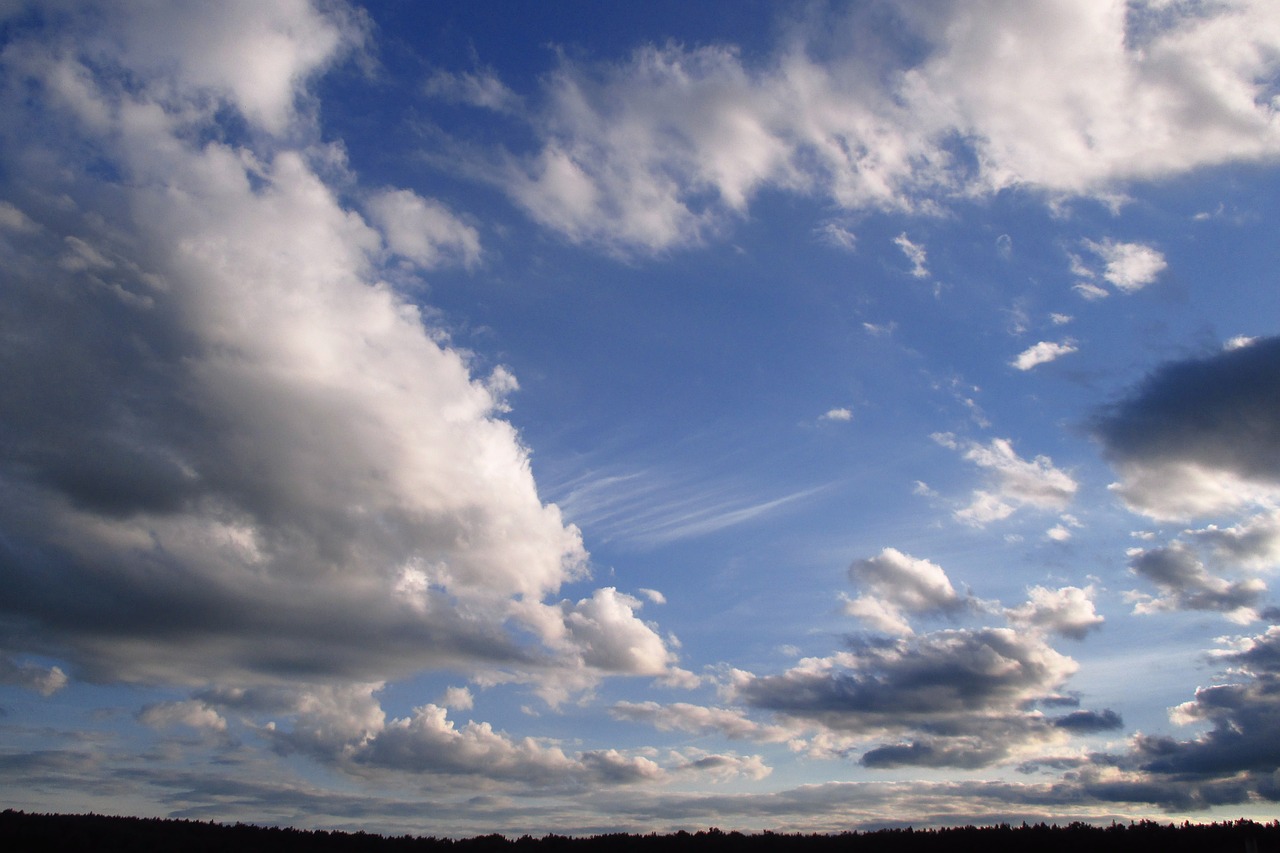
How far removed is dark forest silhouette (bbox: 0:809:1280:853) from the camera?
85.3 metres

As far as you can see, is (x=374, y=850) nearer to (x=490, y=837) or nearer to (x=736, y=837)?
(x=490, y=837)

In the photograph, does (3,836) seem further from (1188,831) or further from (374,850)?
(1188,831)

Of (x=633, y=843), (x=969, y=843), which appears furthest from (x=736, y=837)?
(x=969, y=843)

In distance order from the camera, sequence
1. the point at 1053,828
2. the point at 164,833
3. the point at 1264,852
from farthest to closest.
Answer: the point at 164,833 < the point at 1053,828 < the point at 1264,852

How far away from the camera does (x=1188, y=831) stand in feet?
280

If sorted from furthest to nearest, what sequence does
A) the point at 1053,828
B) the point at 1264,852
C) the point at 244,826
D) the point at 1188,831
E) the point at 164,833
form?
the point at 244,826
the point at 164,833
the point at 1053,828
the point at 1188,831
the point at 1264,852

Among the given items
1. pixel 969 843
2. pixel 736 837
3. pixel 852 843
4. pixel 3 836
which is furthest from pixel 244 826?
pixel 969 843

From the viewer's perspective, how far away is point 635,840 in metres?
106

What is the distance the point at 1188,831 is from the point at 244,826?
352ft

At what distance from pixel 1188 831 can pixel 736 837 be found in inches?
1923

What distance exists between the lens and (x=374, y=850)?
107 meters

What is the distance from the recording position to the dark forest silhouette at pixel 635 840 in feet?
280

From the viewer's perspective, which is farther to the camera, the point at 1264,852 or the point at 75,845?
the point at 75,845

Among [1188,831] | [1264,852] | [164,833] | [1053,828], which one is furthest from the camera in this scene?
[164,833]
